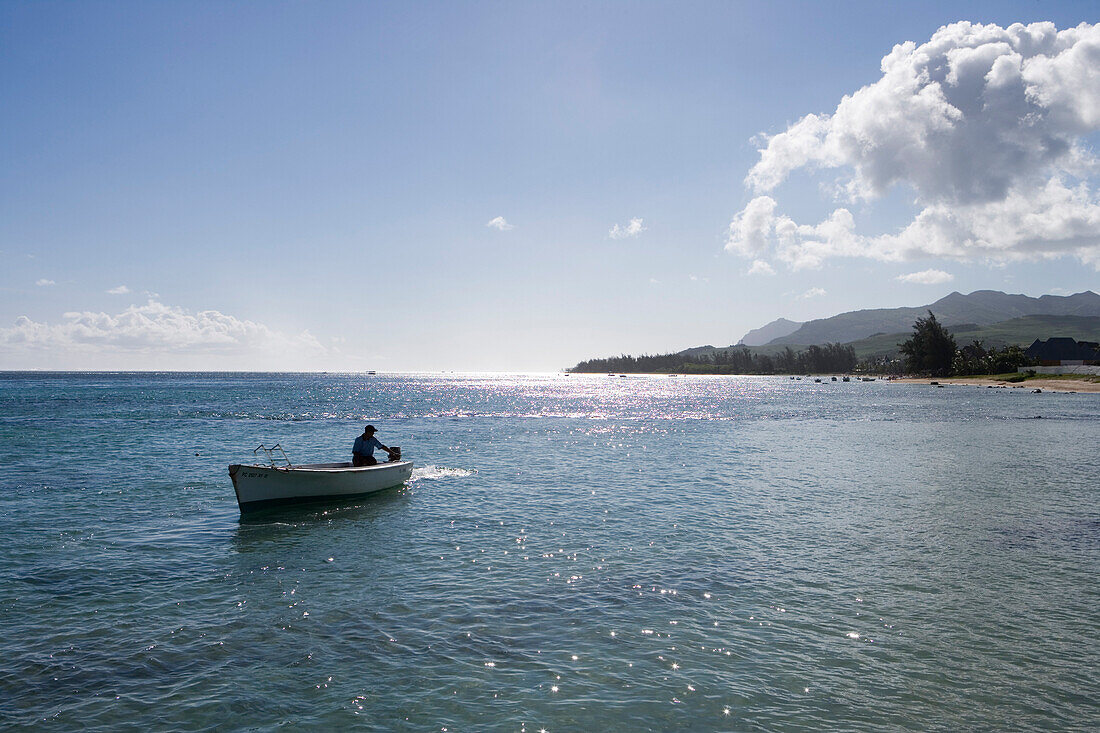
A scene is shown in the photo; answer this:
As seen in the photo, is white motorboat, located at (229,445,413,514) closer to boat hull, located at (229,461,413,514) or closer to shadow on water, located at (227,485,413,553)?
boat hull, located at (229,461,413,514)

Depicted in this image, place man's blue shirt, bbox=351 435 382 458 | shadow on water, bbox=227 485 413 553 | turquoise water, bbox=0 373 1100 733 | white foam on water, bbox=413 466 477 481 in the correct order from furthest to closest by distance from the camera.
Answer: white foam on water, bbox=413 466 477 481 < man's blue shirt, bbox=351 435 382 458 < shadow on water, bbox=227 485 413 553 < turquoise water, bbox=0 373 1100 733

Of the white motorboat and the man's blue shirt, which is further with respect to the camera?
the man's blue shirt

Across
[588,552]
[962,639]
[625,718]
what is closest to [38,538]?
[588,552]

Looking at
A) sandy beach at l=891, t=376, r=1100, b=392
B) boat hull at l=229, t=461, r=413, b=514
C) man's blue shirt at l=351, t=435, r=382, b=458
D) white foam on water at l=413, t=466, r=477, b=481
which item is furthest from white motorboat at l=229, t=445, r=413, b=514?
sandy beach at l=891, t=376, r=1100, b=392

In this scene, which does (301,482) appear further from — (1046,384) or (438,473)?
(1046,384)

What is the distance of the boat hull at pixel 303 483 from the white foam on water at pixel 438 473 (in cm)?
527

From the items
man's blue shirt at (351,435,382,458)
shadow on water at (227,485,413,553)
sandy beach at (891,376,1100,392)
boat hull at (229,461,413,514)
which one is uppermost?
man's blue shirt at (351,435,382,458)

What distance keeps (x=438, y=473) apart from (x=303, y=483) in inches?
468

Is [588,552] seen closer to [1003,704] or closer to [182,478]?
[1003,704]

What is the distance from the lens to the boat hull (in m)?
25.3

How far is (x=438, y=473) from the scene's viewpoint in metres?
38.2

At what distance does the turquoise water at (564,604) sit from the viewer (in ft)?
33.6

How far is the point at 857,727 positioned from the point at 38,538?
2565 centimetres

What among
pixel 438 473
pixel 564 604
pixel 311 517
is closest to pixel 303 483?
pixel 311 517
